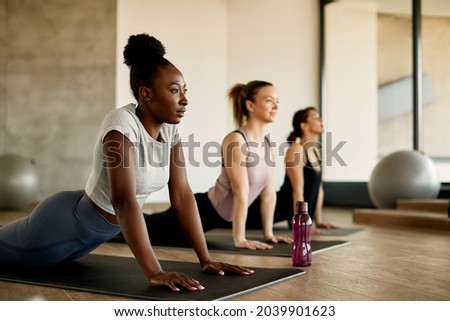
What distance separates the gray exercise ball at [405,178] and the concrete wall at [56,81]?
2946mm

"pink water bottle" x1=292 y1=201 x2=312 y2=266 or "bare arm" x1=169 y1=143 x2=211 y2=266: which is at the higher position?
"bare arm" x1=169 y1=143 x2=211 y2=266

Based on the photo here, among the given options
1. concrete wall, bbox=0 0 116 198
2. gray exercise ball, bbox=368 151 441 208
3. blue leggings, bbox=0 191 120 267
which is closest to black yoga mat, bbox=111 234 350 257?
blue leggings, bbox=0 191 120 267

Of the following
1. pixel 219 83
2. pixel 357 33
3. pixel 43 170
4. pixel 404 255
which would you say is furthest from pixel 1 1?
pixel 404 255

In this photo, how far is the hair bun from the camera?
1882 mm

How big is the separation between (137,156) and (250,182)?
1.25 m

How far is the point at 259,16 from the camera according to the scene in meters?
6.73

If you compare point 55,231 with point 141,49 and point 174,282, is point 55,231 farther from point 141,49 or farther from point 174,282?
point 141,49

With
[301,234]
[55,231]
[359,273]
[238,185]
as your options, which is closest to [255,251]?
[238,185]

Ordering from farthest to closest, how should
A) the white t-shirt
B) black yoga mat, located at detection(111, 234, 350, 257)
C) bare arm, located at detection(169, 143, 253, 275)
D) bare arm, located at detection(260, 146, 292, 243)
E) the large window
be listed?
the large window → bare arm, located at detection(260, 146, 292, 243) → black yoga mat, located at detection(111, 234, 350, 257) → bare arm, located at detection(169, 143, 253, 275) → the white t-shirt

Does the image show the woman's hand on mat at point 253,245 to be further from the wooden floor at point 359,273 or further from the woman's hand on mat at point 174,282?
the woman's hand on mat at point 174,282

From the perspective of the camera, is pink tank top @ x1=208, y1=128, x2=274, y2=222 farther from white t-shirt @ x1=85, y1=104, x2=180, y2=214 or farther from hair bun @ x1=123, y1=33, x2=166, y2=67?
hair bun @ x1=123, y1=33, x2=166, y2=67

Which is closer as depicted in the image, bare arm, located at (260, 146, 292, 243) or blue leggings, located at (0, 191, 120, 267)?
blue leggings, located at (0, 191, 120, 267)

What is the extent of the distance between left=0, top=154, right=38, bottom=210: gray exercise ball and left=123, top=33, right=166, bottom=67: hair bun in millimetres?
3858
